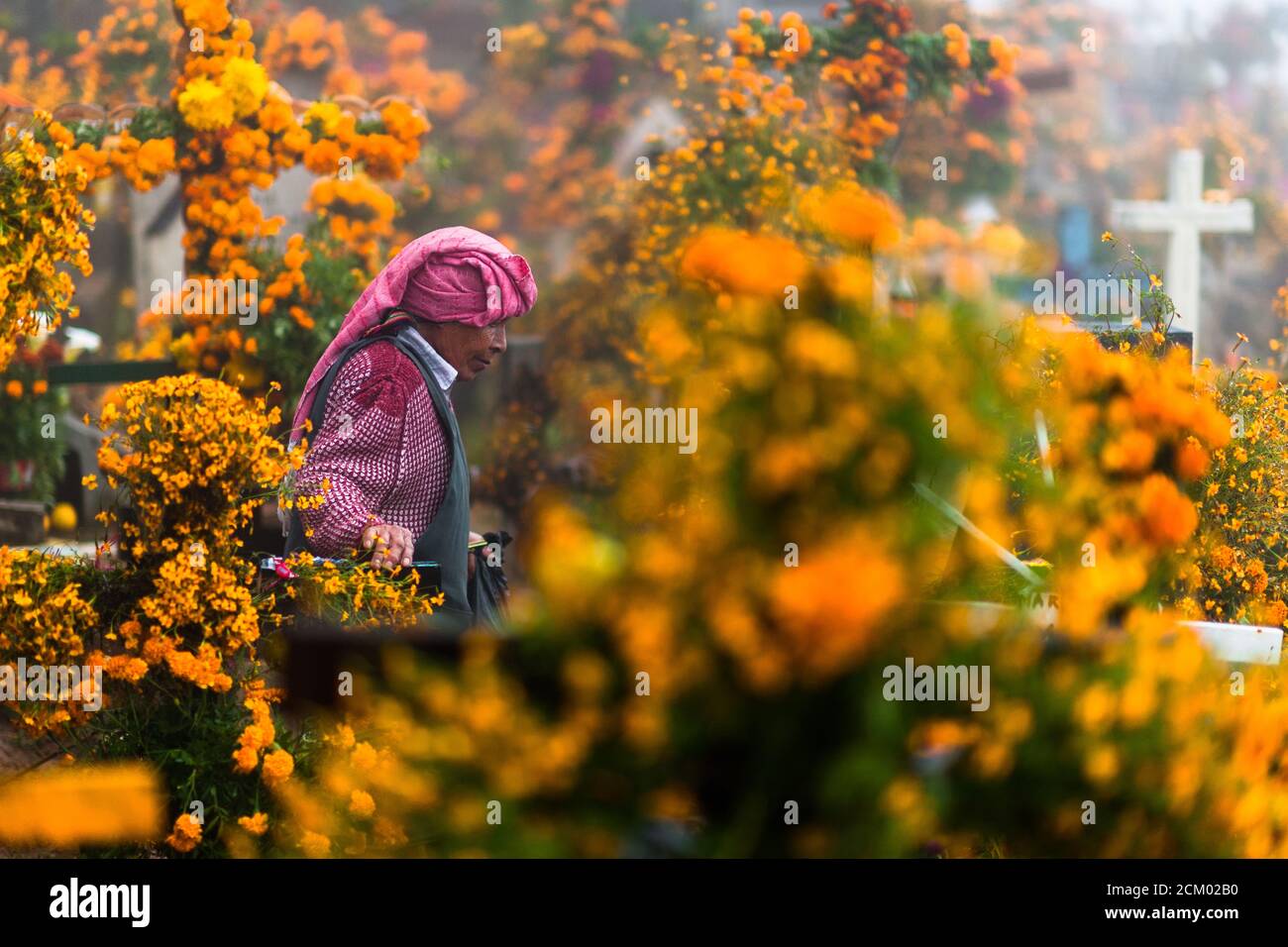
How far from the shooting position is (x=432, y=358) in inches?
178

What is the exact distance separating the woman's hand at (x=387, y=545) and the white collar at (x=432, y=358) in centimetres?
48

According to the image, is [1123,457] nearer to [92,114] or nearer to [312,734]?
[312,734]

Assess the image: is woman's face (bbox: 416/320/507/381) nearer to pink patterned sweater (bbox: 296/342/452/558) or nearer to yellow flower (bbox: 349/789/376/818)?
pink patterned sweater (bbox: 296/342/452/558)

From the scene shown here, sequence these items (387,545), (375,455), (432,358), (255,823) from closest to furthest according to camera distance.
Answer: (255,823) < (387,545) < (375,455) < (432,358)

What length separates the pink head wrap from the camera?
4523 mm

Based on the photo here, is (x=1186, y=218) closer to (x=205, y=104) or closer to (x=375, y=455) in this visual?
(x=205, y=104)

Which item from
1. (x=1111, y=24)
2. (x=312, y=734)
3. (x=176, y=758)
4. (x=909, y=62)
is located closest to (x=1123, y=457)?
(x=312, y=734)

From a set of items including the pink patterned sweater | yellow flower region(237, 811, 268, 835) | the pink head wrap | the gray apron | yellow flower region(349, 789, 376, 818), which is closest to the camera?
yellow flower region(349, 789, 376, 818)

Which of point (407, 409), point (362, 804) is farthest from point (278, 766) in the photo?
point (407, 409)

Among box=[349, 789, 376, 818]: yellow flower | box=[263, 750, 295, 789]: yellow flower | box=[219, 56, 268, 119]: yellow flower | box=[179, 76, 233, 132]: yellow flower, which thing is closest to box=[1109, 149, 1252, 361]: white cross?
box=[219, 56, 268, 119]: yellow flower

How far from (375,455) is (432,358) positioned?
34 cm

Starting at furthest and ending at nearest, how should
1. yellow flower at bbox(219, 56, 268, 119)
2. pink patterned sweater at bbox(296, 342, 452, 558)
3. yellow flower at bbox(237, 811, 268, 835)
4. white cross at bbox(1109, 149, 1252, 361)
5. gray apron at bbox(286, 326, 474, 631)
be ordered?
white cross at bbox(1109, 149, 1252, 361), yellow flower at bbox(219, 56, 268, 119), gray apron at bbox(286, 326, 474, 631), pink patterned sweater at bbox(296, 342, 452, 558), yellow flower at bbox(237, 811, 268, 835)

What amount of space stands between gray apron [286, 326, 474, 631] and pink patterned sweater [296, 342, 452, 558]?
0.06 ft

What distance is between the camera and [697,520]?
2.22m
